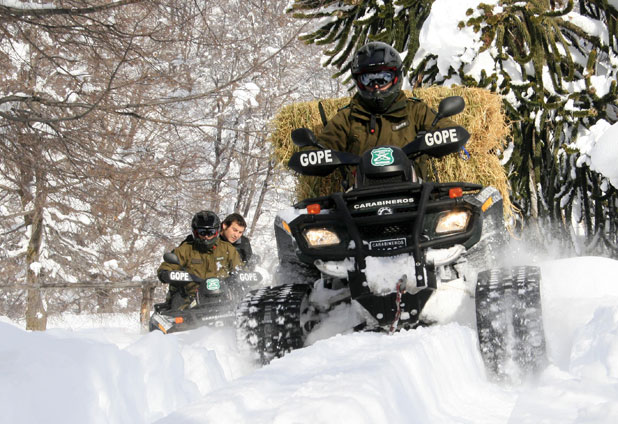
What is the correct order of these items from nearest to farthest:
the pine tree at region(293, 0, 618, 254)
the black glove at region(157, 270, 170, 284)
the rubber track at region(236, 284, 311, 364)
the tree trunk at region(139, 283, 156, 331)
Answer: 1. the rubber track at region(236, 284, 311, 364)
2. the black glove at region(157, 270, 170, 284)
3. the pine tree at region(293, 0, 618, 254)
4. the tree trunk at region(139, 283, 156, 331)

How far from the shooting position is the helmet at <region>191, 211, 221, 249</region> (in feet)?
27.3

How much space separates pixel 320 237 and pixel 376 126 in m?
1.57

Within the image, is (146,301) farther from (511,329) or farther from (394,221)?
(511,329)

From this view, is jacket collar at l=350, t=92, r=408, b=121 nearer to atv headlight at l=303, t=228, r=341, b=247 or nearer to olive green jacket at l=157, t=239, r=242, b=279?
atv headlight at l=303, t=228, r=341, b=247

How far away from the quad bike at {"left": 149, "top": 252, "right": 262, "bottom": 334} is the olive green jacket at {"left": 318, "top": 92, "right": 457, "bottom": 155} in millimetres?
2488

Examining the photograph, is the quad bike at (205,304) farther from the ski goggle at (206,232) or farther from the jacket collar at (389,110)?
the jacket collar at (389,110)

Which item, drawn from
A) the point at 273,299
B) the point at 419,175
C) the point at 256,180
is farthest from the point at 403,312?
the point at 256,180

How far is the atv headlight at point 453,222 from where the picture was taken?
3762 mm

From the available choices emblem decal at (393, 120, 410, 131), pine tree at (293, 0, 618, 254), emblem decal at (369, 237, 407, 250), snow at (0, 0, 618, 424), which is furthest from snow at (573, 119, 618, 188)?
emblem decal at (369, 237, 407, 250)

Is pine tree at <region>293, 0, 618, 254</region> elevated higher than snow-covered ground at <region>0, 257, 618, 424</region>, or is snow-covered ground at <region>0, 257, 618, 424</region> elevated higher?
pine tree at <region>293, 0, 618, 254</region>

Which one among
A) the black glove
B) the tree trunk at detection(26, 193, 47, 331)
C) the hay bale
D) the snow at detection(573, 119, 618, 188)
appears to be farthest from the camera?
the tree trunk at detection(26, 193, 47, 331)

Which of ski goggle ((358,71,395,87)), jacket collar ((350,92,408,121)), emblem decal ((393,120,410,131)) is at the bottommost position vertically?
emblem decal ((393,120,410,131))

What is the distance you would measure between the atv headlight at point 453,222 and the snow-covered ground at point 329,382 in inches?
23.8

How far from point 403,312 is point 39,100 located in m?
4.94
